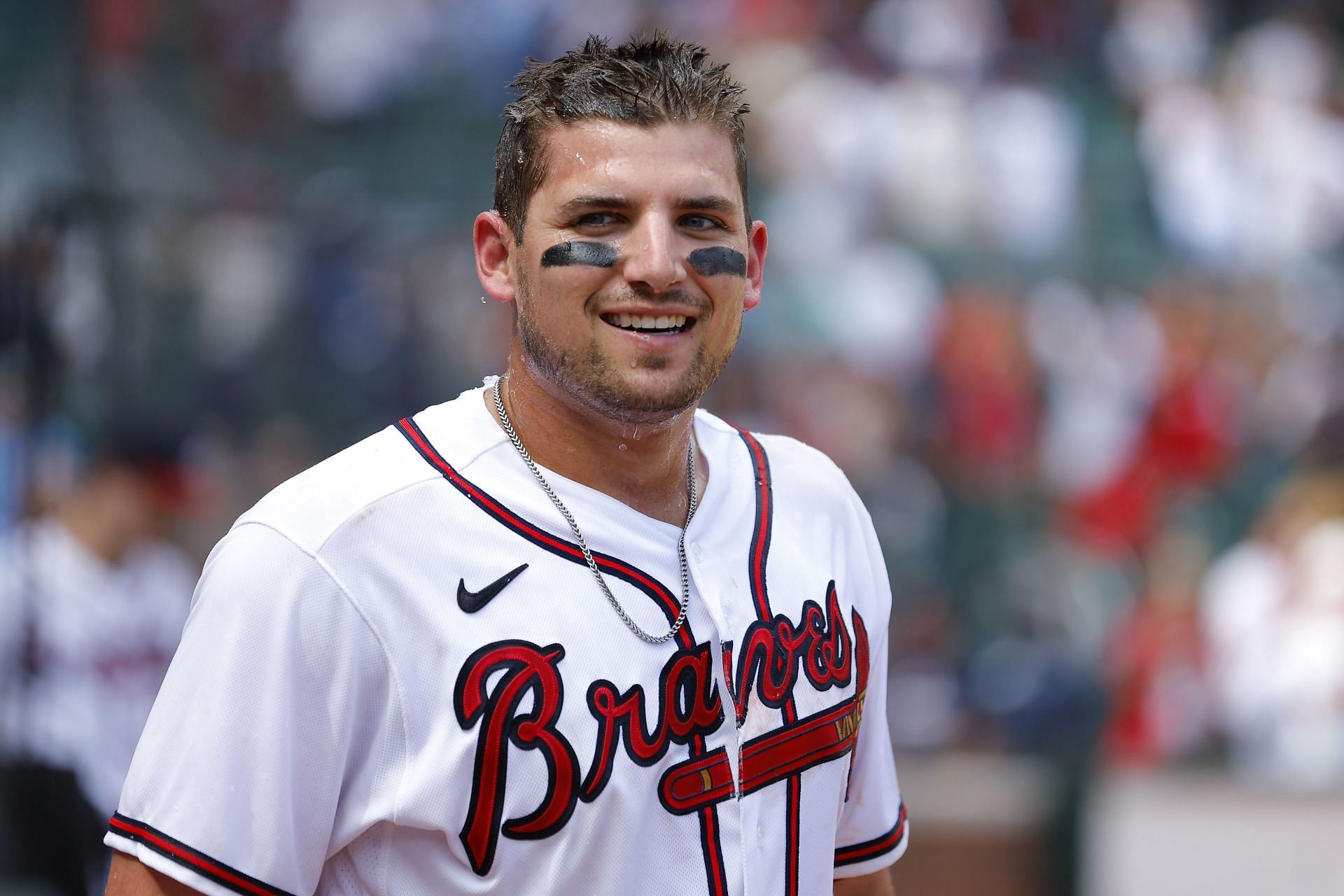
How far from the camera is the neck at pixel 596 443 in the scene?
1875 millimetres

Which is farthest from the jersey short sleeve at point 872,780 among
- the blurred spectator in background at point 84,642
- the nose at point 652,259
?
the blurred spectator in background at point 84,642

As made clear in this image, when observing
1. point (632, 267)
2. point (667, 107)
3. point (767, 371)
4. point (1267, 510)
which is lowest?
point (1267, 510)

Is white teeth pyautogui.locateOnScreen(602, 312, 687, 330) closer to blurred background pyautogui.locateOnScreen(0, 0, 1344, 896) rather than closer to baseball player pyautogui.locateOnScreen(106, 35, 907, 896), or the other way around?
baseball player pyautogui.locateOnScreen(106, 35, 907, 896)

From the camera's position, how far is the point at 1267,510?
6984 millimetres

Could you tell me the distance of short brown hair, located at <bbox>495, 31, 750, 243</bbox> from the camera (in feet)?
5.91

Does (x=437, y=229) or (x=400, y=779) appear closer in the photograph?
(x=400, y=779)

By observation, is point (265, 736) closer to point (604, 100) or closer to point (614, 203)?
point (614, 203)

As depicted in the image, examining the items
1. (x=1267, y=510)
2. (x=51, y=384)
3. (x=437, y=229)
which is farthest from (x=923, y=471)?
(x=51, y=384)

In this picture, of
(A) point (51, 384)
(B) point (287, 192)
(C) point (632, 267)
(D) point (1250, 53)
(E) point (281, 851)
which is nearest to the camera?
(E) point (281, 851)

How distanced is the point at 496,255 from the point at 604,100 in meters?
0.25

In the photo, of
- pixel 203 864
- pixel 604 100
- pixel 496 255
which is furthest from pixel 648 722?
pixel 604 100

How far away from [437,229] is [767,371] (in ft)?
5.23

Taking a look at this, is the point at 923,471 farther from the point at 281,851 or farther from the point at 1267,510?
the point at 281,851

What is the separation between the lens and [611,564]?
1.83m
